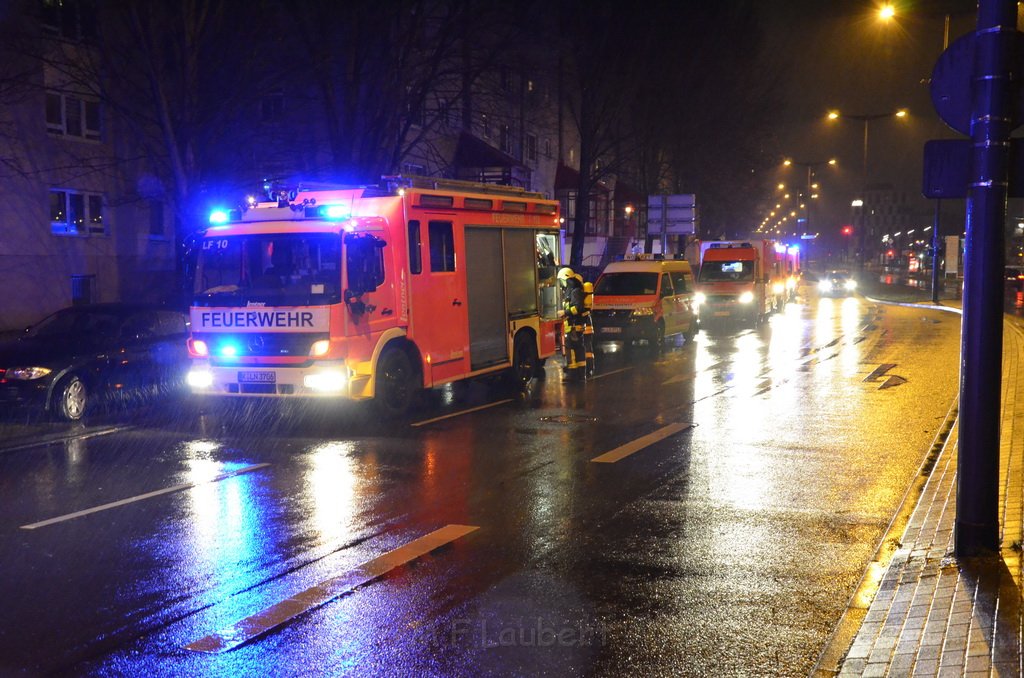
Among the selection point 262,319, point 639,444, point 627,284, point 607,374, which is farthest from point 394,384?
point 627,284

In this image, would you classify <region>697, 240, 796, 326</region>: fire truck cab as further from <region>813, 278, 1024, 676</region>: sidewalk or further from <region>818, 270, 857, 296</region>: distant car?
<region>818, 270, 857, 296</region>: distant car

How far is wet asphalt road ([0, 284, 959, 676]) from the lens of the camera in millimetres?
5164

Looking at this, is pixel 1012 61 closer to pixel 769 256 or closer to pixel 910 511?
pixel 910 511

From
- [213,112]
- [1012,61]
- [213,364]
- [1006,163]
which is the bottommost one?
[213,364]

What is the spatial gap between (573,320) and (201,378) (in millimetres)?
7207

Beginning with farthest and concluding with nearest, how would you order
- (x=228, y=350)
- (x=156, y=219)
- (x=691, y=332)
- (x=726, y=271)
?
(x=726, y=271) → (x=156, y=219) → (x=691, y=332) → (x=228, y=350)

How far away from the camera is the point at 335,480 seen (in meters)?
9.30

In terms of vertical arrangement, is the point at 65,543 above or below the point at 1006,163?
below

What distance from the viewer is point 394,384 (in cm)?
1290

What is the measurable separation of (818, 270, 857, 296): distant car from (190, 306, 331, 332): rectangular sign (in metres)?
51.2

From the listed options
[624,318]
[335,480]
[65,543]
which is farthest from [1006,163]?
[624,318]

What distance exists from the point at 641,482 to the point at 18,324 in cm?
2108

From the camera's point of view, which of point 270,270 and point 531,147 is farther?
point 531,147

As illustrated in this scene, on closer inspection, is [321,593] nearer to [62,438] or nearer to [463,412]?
[62,438]
